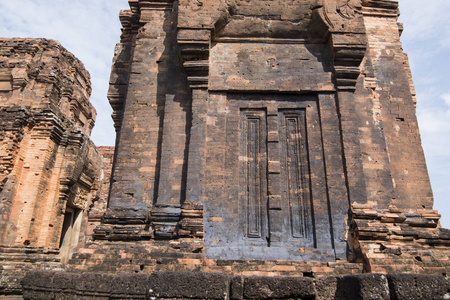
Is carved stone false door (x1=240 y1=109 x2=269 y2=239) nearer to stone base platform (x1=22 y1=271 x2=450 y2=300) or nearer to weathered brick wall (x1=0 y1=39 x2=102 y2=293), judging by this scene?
stone base platform (x1=22 y1=271 x2=450 y2=300)

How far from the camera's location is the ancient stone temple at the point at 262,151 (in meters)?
6.50

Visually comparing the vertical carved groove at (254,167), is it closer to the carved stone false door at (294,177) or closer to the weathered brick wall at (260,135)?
the weathered brick wall at (260,135)

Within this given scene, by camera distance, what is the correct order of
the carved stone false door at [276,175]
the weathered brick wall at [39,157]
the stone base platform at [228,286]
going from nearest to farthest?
the stone base platform at [228,286] → the carved stone false door at [276,175] → the weathered brick wall at [39,157]

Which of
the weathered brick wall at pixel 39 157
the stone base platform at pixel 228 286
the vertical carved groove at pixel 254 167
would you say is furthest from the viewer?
the weathered brick wall at pixel 39 157

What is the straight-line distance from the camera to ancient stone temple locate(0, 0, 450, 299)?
6500 millimetres

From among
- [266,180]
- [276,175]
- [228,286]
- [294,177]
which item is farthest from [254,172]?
[228,286]

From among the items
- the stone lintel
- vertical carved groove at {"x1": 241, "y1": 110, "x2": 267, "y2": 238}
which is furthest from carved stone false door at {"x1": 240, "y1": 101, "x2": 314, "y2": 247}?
the stone lintel

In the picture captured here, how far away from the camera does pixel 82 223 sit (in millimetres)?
17953

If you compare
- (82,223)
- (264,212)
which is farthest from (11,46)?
(264,212)

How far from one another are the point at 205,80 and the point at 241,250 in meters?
3.95

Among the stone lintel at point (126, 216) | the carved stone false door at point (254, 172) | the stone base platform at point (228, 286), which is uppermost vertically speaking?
the carved stone false door at point (254, 172)

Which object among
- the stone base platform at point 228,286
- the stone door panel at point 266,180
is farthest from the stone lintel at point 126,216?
the stone base platform at point 228,286

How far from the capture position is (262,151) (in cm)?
791

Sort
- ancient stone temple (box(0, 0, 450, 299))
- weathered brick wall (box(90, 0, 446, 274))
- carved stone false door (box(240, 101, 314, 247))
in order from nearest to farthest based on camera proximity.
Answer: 1. ancient stone temple (box(0, 0, 450, 299))
2. weathered brick wall (box(90, 0, 446, 274))
3. carved stone false door (box(240, 101, 314, 247))
